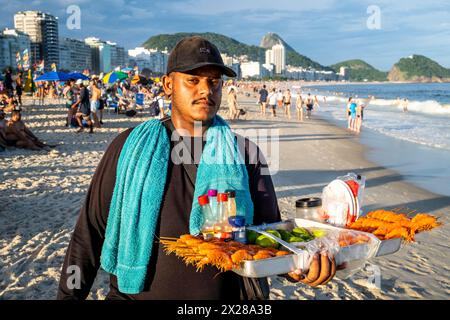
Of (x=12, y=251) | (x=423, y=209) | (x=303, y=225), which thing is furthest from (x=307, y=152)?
(x=303, y=225)

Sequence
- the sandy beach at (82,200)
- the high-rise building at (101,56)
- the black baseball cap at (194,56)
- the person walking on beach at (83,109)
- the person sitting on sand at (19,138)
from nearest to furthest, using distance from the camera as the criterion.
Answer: the black baseball cap at (194,56) → the sandy beach at (82,200) → the person sitting on sand at (19,138) → the person walking on beach at (83,109) → the high-rise building at (101,56)

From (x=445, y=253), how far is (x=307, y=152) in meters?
7.70

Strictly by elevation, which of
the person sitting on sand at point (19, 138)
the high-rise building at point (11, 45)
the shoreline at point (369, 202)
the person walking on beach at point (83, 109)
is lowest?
the shoreline at point (369, 202)

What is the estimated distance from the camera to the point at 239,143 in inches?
79.2

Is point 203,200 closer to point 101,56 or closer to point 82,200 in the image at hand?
point 82,200

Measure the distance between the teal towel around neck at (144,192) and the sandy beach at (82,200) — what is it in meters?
2.43

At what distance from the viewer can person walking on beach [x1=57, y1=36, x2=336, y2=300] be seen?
5.94ft

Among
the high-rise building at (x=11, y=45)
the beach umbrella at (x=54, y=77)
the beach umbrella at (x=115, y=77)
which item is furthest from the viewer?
the high-rise building at (x=11, y=45)

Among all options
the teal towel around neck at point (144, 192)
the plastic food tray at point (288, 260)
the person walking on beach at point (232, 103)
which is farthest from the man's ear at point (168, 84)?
the person walking on beach at point (232, 103)

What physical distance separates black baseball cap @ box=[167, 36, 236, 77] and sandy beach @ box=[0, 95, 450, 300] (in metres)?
2.85

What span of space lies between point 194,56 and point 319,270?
103 centimetres

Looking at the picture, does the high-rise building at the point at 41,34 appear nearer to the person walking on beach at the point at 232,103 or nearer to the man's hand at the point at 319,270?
the person walking on beach at the point at 232,103

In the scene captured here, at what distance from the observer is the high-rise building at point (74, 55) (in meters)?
141
